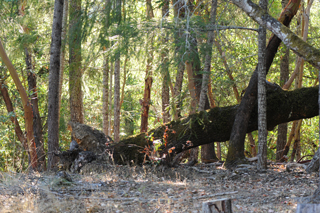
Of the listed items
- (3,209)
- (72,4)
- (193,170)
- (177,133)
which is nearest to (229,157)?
(193,170)

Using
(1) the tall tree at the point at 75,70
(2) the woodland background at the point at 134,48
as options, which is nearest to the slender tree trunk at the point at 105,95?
(2) the woodland background at the point at 134,48

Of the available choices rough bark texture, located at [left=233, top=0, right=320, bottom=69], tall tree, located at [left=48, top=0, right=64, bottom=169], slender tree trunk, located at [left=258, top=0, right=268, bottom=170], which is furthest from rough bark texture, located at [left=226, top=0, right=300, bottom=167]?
tall tree, located at [left=48, top=0, right=64, bottom=169]

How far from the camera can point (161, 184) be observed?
5.34 meters

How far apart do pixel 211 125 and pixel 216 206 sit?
161 inches

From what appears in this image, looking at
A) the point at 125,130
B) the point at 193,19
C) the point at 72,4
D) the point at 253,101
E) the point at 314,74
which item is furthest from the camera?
the point at 125,130

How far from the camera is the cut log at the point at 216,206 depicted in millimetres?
2762

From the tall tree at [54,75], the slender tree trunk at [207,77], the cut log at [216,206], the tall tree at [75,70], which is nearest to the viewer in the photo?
the cut log at [216,206]

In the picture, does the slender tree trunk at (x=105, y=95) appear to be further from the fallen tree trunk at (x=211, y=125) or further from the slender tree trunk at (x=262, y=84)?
the slender tree trunk at (x=262, y=84)

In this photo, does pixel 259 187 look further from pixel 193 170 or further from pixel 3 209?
pixel 3 209

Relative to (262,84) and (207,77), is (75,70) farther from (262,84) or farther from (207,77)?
(262,84)

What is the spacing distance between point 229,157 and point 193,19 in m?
3.17

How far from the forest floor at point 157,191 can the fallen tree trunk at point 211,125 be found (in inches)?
25.0

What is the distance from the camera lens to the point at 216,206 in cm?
279

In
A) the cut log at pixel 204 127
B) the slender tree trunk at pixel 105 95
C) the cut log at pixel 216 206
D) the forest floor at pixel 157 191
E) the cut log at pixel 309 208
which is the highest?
the slender tree trunk at pixel 105 95
